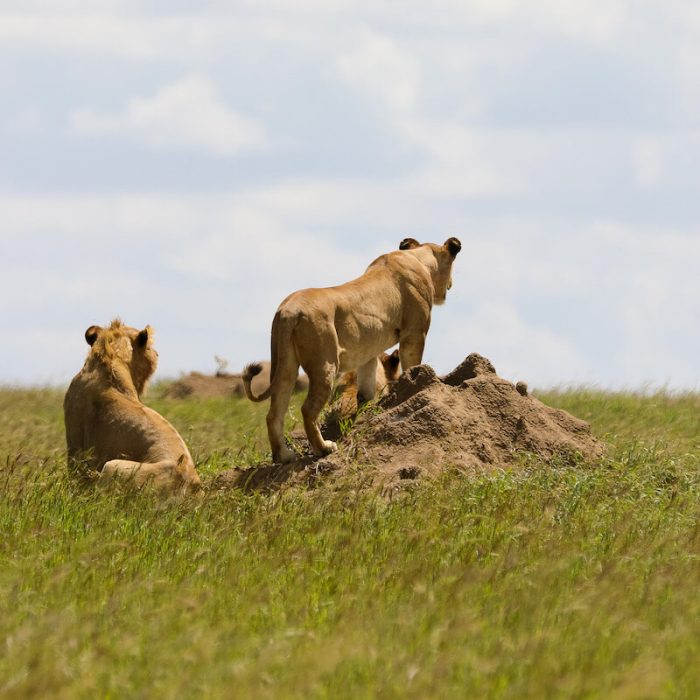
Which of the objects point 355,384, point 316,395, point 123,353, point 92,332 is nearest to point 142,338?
point 123,353

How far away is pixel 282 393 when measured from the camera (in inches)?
384

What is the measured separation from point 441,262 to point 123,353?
146 inches

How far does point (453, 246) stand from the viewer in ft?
40.4

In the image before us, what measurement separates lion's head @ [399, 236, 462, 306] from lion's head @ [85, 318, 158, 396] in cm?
329

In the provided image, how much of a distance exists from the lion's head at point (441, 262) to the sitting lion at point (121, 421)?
3.30 metres

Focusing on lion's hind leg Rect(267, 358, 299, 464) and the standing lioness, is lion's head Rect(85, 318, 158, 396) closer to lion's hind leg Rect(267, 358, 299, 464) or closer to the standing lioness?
the standing lioness

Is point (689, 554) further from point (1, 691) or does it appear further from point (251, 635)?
point (1, 691)

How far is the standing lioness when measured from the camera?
973cm

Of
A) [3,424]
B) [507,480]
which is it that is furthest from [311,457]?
[3,424]

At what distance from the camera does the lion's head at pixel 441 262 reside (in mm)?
12172

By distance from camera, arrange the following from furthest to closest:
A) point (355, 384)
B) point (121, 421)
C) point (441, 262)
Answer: point (441, 262) < point (355, 384) < point (121, 421)

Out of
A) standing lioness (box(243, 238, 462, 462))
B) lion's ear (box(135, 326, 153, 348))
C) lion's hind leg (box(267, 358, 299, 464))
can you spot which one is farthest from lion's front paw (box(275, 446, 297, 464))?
lion's ear (box(135, 326, 153, 348))

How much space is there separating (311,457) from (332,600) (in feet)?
13.0

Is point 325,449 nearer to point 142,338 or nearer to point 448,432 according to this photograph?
point 448,432
